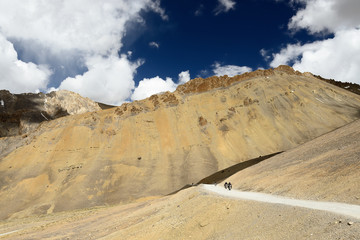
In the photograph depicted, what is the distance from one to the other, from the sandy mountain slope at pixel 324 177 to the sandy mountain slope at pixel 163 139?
34.4 m

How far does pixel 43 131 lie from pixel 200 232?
7223 cm

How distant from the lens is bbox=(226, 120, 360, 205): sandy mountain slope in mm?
13777

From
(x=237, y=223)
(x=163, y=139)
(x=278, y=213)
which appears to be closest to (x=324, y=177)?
(x=278, y=213)

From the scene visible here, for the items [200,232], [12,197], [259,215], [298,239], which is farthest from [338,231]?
[12,197]

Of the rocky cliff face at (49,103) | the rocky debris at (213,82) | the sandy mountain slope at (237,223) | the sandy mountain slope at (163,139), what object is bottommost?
the sandy mountain slope at (237,223)

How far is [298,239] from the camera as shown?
29.7ft

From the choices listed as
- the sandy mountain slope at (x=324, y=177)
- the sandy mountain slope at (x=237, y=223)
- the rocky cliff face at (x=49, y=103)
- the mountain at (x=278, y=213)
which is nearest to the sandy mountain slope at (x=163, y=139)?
the mountain at (x=278, y=213)

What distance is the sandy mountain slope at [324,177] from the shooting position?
13.8 meters

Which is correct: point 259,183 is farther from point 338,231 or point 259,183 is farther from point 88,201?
point 88,201

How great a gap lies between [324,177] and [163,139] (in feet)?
181

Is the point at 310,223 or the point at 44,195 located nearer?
the point at 310,223

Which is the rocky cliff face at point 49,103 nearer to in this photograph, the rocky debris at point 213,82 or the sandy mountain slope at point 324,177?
the rocky debris at point 213,82

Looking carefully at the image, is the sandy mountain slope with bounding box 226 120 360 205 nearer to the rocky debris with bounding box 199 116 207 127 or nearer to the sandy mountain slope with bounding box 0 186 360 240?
the sandy mountain slope with bounding box 0 186 360 240

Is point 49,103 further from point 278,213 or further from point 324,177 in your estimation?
point 278,213
